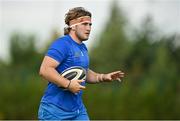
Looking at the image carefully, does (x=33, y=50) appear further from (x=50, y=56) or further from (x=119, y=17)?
(x=50, y=56)

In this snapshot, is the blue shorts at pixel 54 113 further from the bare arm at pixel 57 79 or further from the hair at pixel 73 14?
the hair at pixel 73 14

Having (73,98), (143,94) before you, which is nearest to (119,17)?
(143,94)

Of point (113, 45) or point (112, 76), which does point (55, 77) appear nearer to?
point (112, 76)

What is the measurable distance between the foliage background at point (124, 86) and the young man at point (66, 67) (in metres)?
10.2

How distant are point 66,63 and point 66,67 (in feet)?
0.14

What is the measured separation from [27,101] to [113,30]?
348 inches

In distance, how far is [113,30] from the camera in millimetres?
25828

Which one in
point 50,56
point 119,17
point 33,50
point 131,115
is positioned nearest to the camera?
point 50,56

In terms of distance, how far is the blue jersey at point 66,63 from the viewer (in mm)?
6730

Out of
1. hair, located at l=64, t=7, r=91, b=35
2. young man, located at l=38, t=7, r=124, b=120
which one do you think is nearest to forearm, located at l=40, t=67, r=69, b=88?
young man, located at l=38, t=7, r=124, b=120

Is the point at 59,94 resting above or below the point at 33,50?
above


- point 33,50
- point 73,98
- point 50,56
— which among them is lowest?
point 33,50

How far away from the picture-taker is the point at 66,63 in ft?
22.3

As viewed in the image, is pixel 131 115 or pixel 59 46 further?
pixel 131 115
